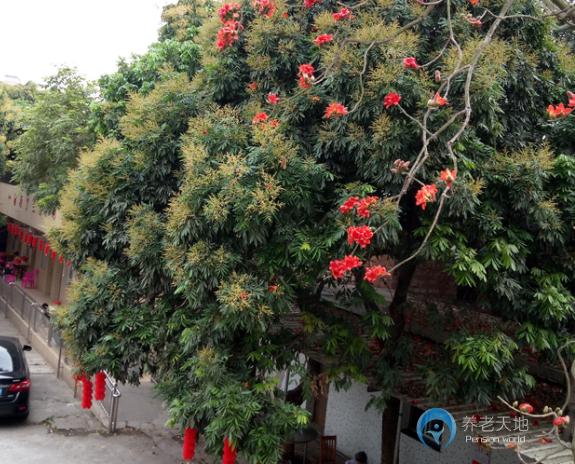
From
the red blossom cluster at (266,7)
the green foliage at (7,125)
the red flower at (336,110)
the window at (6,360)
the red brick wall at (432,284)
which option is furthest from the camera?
the green foliage at (7,125)

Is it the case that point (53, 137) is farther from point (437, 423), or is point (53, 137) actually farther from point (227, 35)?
point (437, 423)

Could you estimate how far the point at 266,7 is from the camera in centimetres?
649

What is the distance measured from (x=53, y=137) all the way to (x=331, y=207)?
33.2 ft

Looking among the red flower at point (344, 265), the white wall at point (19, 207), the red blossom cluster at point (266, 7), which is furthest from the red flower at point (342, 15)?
the white wall at point (19, 207)

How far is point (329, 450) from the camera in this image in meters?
9.82

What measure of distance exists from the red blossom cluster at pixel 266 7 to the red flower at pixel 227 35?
0.36m

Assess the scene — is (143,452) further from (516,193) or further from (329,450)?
(516,193)

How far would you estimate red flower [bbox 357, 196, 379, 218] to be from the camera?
198 inches

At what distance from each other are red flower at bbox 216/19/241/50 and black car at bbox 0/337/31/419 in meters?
6.84

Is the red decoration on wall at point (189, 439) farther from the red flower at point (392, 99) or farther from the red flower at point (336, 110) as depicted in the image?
the red flower at point (392, 99)

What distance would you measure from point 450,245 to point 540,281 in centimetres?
98

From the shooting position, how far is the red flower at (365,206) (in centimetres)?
504

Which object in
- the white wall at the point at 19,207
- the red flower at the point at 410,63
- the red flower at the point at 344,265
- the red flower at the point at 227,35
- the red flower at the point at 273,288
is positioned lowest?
the red flower at the point at 273,288

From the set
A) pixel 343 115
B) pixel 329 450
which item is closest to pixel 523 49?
pixel 343 115
